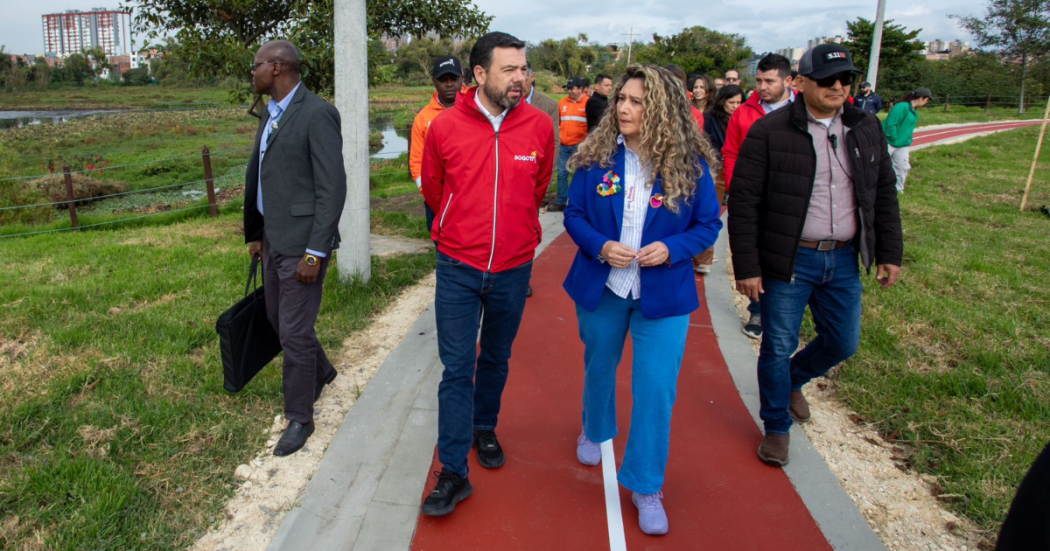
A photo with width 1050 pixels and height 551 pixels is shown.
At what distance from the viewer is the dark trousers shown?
3695mm

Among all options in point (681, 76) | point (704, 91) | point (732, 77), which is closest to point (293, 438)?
point (681, 76)

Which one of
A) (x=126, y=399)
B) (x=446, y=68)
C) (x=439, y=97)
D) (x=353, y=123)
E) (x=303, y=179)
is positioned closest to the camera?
(x=303, y=179)

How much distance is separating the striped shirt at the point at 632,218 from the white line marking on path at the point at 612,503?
1.05 m

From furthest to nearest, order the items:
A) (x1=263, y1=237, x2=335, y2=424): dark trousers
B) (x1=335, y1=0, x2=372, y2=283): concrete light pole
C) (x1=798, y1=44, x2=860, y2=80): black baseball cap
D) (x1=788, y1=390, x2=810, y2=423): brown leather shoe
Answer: (x1=335, y1=0, x2=372, y2=283): concrete light pole
(x1=788, y1=390, x2=810, y2=423): brown leather shoe
(x1=263, y1=237, x2=335, y2=424): dark trousers
(x1=798, y1=44, x2=860, y2=80): black baseball cap

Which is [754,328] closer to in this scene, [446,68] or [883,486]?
[883,486]

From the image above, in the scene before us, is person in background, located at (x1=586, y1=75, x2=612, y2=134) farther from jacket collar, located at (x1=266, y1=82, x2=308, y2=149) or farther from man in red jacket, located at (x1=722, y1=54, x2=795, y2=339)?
jacket collar, located at (x1=266, y1=82, x2=308, y2=149)

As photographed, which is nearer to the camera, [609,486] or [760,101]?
[609,486]

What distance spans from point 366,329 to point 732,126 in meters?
3.41

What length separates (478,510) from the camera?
334 cm

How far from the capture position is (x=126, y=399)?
4090 millimetres

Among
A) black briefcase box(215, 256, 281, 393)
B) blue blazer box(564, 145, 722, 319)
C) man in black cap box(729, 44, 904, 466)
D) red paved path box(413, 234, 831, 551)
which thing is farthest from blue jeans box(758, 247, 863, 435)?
black briefcase box(215, 256, 281, 393)

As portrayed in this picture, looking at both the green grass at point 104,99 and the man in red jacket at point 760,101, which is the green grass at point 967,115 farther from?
the green grass at point 104,99

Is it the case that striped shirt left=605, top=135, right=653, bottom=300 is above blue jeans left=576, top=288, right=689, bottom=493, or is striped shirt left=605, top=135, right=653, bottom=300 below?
above

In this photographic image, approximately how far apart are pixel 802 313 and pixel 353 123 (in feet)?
13.4
